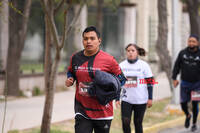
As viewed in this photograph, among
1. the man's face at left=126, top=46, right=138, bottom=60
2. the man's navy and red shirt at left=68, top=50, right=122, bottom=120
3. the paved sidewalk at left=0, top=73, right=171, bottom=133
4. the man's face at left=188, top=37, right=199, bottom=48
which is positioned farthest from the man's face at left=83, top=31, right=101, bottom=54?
the man's face at left=188, top=37, right=199, bottom=48

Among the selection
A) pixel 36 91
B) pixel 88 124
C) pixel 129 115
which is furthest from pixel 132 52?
pixel 36 91

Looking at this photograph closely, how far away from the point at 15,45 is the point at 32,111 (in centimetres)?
337

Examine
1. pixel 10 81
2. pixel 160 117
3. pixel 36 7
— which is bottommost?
pixel 160 117

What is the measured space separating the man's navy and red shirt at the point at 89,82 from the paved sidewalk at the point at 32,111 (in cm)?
326

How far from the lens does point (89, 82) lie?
4750 millimetres

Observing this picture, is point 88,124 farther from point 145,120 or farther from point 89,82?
point 145,120

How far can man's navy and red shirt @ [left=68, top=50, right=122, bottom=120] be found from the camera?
4.75 meters

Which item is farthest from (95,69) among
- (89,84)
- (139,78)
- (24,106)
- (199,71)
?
(24,106)

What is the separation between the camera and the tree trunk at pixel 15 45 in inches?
515

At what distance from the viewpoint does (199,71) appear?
8289 mm

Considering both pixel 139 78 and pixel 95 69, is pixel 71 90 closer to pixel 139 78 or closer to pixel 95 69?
pixel 139 78

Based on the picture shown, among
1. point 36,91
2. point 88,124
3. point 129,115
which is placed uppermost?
point 88,124

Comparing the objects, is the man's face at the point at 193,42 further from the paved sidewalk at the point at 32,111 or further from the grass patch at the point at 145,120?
the paved sidewalk at the point at 32,111

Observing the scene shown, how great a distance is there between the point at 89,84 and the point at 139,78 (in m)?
2.04
